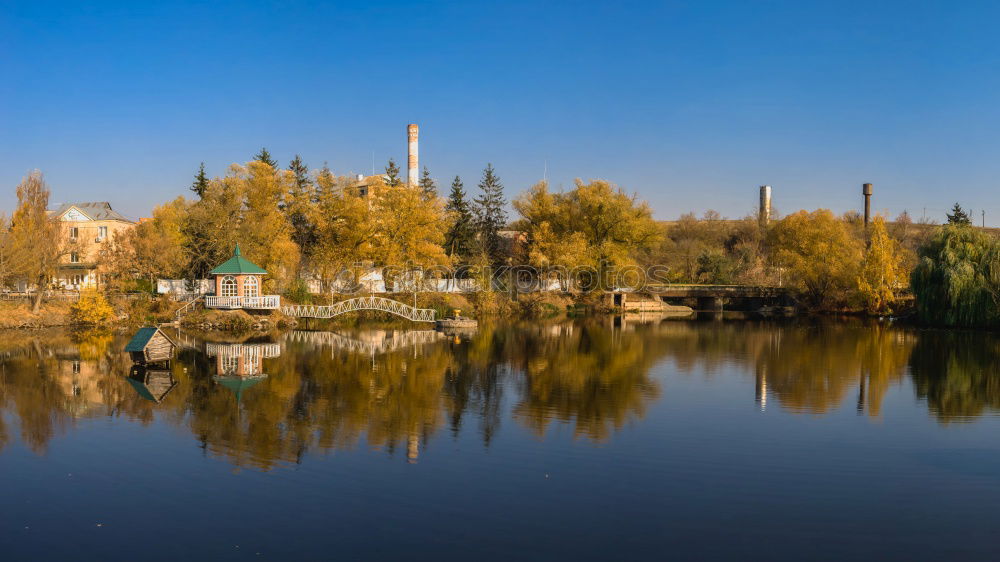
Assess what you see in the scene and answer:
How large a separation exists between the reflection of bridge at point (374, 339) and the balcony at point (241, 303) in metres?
3.23

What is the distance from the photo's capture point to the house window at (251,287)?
41.4m

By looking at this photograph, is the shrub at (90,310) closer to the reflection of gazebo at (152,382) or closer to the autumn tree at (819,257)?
the reflection of gazebo at (152,382)

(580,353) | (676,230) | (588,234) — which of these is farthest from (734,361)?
(676,230)

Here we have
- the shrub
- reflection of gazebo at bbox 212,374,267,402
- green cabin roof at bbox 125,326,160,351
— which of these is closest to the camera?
reflection of gazebo at bbox 212,374,267,402

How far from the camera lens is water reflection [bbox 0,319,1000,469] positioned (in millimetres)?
17422

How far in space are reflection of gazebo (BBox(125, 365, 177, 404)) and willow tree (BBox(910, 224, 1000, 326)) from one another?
39.3m

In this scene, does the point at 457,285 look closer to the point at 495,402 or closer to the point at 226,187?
the point at 226,187

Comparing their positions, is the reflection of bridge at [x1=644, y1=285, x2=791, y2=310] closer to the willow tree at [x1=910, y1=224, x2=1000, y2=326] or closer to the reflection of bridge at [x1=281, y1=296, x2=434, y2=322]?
the willow tree at [x1=910, y1=224, x2=1000, y2=326]

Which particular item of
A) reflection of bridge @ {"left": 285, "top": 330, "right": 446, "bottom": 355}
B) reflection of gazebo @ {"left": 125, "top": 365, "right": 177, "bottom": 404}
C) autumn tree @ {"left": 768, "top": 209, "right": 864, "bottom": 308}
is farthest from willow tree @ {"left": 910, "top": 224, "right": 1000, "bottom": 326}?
reflection of gazebo @ {"left": 125, "top": 365, "right": 177, "bottom": 404}

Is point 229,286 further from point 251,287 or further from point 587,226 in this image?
point 587,226

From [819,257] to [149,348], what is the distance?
48.7 m

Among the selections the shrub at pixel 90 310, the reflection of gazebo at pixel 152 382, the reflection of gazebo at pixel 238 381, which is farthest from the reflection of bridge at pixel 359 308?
the reflection of gazebo at pixel 238 381

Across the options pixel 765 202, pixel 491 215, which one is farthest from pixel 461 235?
pixel 765 202

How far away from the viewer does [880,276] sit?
170 feet
